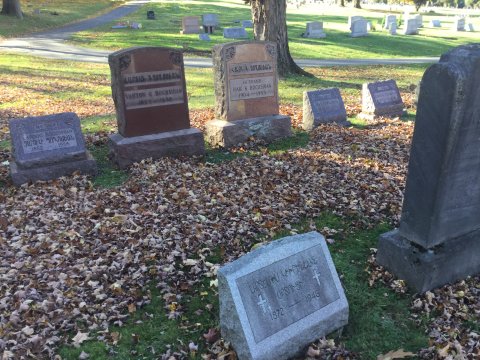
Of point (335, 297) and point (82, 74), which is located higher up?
point (82, 74)

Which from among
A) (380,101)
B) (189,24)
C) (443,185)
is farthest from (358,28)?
(443,185)

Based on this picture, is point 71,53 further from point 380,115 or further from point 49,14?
point 49,14

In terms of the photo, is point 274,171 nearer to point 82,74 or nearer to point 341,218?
point 341,218

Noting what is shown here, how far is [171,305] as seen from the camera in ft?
15.7

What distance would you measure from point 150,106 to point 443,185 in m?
6.13

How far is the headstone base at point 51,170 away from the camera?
8102mm

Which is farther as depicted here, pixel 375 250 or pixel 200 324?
pixel 375 250

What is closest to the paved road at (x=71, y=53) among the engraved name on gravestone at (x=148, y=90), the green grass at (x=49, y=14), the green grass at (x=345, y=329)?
the green grass at (x=49, y=14)

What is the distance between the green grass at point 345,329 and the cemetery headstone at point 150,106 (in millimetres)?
4463

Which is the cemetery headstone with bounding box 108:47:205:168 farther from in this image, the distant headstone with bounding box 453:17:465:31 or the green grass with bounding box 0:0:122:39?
the distant headstone with bounding box 453:17:465:31

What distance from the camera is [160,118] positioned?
9.26 meters

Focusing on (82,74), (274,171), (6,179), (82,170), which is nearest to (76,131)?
(82,170)

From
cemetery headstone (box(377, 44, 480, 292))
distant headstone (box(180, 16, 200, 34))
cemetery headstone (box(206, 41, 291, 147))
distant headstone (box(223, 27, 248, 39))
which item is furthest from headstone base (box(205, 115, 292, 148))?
distant headstone (box(180, 16, 200, 34))

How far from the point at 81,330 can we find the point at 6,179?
196 inches
